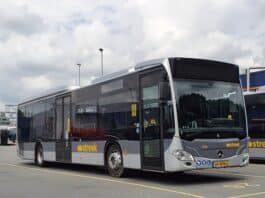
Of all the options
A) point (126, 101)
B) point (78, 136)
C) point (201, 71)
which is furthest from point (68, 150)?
point (201, 71)

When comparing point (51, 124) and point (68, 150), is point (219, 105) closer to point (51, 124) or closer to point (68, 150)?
point (68, 150)

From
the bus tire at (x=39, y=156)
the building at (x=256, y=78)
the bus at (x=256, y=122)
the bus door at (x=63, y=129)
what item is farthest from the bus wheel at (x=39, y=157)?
the building at (x=256, y=78)

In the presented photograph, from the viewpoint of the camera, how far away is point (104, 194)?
11461 mm

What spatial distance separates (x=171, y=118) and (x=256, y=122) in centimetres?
877

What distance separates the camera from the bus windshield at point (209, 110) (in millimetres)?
12516

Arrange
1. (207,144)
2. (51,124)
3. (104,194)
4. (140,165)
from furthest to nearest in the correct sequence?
(51,124) → (140,165) → (207,144) → (104,194)

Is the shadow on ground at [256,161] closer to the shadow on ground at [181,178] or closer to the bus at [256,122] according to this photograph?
the bus at [256,122]

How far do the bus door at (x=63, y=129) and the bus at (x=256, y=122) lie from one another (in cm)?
→ 720

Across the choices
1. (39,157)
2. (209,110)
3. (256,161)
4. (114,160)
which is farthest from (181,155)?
(39,157)

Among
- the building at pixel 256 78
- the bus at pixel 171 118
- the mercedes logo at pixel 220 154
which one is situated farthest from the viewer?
the building at pixel 256 78

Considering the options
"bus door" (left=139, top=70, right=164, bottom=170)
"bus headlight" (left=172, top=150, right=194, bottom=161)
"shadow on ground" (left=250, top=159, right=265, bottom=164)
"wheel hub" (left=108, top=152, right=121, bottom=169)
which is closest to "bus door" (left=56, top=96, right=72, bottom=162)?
"wheel hub" (left=108, top=152, right=121, bottom=169)

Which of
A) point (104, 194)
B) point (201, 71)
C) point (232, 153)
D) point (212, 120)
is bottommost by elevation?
point (104, 194)

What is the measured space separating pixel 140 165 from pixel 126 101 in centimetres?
192

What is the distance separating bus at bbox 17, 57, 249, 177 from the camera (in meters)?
12.5
